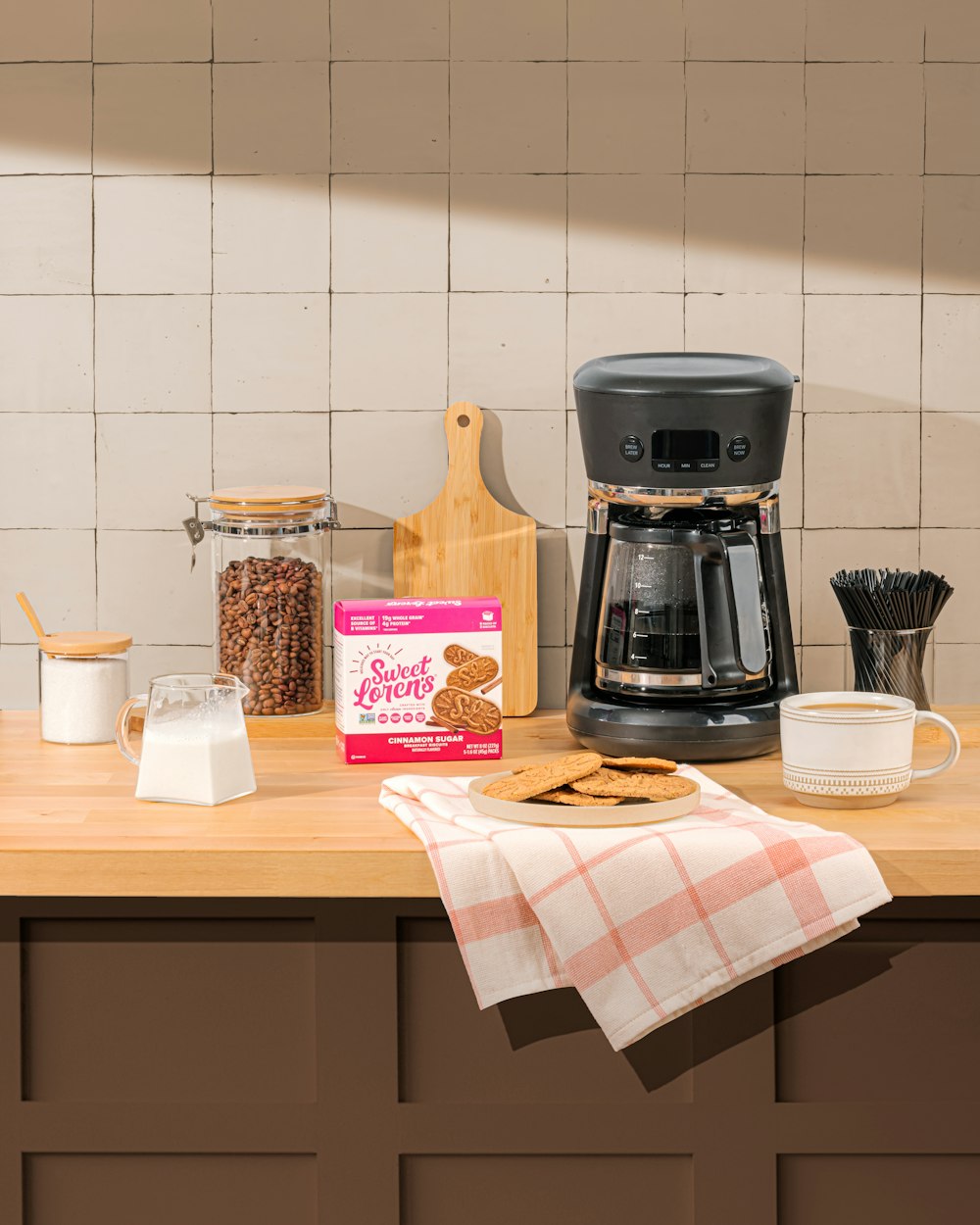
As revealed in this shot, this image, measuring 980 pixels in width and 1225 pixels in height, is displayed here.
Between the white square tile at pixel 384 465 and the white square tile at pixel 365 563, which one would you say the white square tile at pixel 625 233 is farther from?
the white square tile at pixel 365 563

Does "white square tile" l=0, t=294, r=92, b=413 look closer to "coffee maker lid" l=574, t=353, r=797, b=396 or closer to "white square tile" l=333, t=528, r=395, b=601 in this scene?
"white square tile" l=333, t=528, r=395, b=601

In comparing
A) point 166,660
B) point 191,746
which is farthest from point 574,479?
point 191,746

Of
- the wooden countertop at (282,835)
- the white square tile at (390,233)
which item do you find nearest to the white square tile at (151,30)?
the white square tile at (390,233)

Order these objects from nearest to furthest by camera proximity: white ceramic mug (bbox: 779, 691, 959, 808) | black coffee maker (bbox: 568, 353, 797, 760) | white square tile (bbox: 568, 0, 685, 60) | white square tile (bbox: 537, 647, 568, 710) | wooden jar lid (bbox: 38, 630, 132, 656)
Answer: white ceramic mug (bbox: 779, 691, 959, 808)
black coffee maker (bbox: 568, 353, 797, 760)
wooden jar lid (bbox: 38, 630, 132, 656)
white square tile (bbox: 568, 0, 685, 60)
white square tile (bbox: 537, 647, 568, 710)

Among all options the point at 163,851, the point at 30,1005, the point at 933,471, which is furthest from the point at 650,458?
the point at 30,1005

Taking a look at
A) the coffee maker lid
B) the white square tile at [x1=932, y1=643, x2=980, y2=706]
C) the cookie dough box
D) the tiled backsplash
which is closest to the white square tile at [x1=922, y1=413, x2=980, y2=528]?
the tiled backsplash

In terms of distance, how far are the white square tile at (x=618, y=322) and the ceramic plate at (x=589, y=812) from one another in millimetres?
759

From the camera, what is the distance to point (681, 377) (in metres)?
1.55

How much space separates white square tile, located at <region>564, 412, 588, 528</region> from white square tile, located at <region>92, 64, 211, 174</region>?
0.59m

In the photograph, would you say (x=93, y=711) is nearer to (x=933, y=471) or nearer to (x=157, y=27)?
(x=157, y=27)

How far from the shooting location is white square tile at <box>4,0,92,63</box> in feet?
6.03

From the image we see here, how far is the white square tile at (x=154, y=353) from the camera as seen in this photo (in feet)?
6.18

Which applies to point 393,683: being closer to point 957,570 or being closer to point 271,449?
point 271,449

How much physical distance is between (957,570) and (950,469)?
14 centimetres
